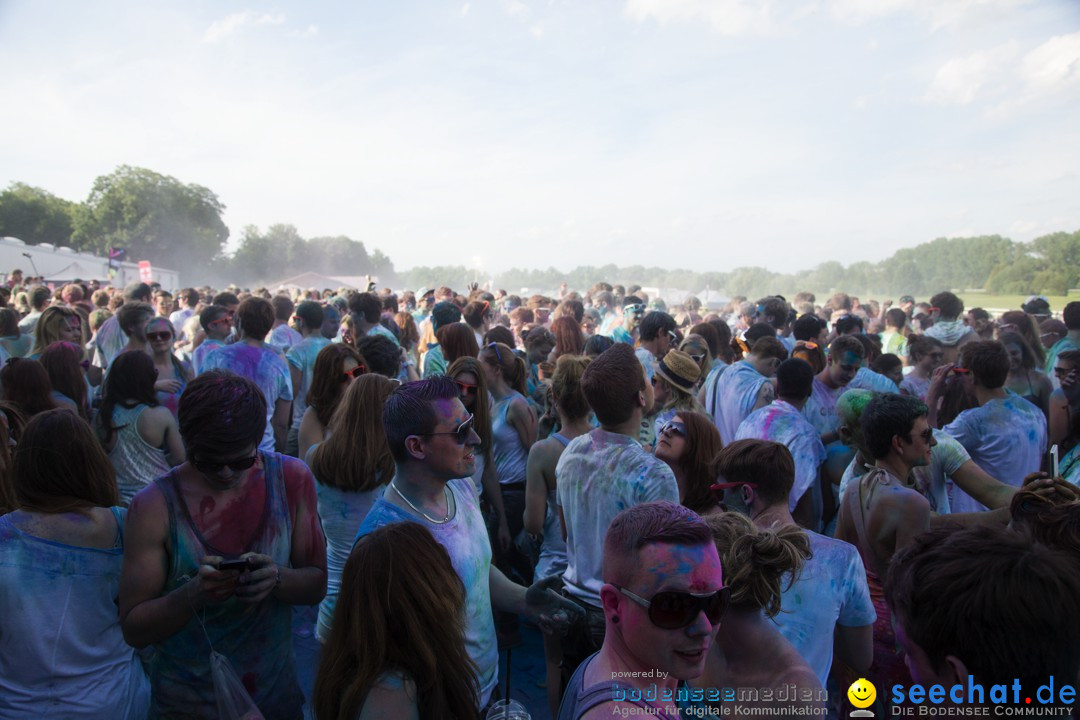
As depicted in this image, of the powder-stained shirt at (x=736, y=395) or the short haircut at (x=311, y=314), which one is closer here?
the powder-stained shirt at (x=736, y=395)

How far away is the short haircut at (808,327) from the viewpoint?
622 cm

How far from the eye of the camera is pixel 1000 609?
1331 millimetres

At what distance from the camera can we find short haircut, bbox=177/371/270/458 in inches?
80.8

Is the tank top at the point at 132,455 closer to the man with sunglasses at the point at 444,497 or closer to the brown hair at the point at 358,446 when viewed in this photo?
the brown hair at the point at 358,446

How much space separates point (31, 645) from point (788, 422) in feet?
12.6

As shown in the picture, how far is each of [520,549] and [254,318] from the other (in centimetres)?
294

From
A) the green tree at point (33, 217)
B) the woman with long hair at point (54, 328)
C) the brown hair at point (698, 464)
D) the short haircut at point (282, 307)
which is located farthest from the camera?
the green tree at point (33, 217)

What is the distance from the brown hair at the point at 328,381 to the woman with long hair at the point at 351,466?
80 centimetres

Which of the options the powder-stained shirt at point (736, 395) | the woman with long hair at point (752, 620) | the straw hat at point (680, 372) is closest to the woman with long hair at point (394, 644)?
the woman with long hair at point (752, 620)

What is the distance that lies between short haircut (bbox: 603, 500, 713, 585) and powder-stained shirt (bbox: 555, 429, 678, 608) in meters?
0.93

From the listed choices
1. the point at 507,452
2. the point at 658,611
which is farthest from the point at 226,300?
the point at 658,611

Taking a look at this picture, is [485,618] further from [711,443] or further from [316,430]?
[316,430]

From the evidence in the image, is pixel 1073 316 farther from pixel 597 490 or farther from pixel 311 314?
pixel 311 314

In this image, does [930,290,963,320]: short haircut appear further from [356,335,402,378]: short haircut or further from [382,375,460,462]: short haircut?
[382,375,460,462]: short haircut
